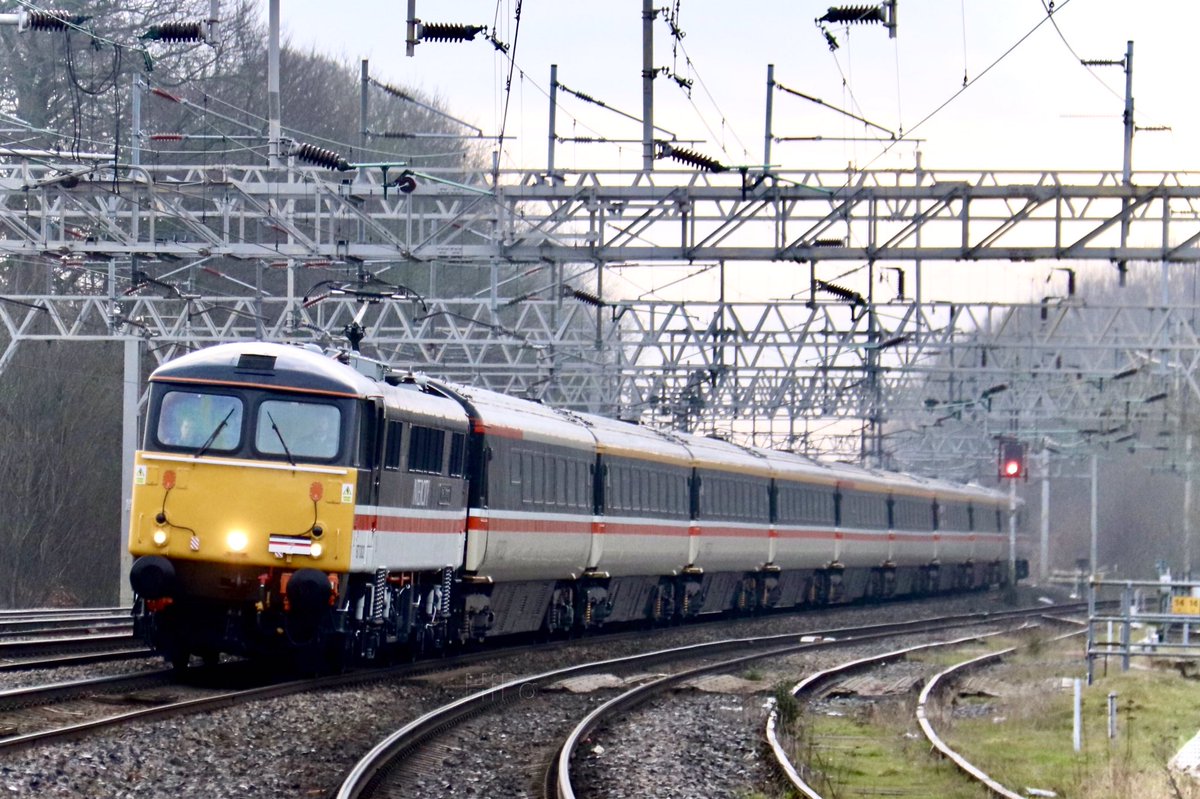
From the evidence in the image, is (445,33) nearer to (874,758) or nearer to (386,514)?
(386,514)

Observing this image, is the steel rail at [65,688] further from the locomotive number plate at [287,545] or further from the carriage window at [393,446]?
the carriage window at [393,446]

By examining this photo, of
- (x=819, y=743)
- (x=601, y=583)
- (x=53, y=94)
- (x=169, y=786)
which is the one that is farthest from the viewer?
(x=53, y=94)

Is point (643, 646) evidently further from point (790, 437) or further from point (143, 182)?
point (790, 437)

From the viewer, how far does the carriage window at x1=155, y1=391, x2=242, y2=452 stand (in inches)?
671

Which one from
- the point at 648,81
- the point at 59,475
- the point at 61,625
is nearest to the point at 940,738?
the point at 648,81

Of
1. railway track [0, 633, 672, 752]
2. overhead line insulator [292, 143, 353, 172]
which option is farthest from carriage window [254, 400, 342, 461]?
overhead line insulator [292, 143, 353, 172]

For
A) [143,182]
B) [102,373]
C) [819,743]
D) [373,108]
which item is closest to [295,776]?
[819,743]

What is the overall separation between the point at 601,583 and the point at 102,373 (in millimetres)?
19479

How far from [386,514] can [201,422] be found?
2.06 metres

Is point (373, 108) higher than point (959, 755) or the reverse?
higher

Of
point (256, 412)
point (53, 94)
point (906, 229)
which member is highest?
point (53, 94)

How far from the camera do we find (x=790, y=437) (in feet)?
189

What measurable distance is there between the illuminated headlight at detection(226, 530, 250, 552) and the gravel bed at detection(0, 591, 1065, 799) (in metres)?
1.46

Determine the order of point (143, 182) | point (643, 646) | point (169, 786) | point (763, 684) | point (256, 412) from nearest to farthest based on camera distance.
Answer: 1. point (169, 786)
2. point (256, 412)
3. point (763, 684)
4. point (143, 182)
5. point (643, 646)
